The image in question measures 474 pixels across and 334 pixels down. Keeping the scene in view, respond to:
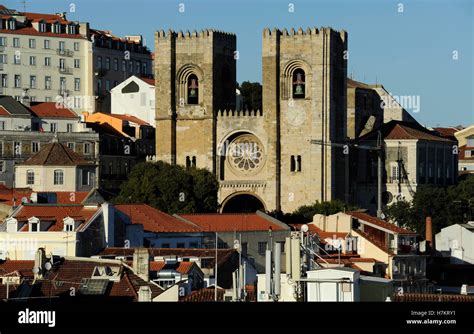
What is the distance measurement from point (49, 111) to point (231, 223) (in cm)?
4423

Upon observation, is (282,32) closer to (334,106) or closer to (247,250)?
(334,106)

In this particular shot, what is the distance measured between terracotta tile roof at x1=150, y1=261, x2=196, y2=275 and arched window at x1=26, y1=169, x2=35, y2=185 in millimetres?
48211

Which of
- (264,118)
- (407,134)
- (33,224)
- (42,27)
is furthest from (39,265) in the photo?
(42,27)

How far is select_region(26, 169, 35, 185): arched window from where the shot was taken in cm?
9962

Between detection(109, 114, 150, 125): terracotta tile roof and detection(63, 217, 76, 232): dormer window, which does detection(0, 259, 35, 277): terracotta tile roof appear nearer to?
detection(63, 217, 76, 232): dormer window

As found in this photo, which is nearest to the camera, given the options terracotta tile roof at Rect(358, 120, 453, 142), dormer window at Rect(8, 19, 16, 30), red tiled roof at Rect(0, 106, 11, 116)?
red tiled roof at Rect(0, 106, 11, 116)

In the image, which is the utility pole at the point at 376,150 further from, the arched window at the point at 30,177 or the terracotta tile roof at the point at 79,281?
the terracotta tile roof at the point at 79,281

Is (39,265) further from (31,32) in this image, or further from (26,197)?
(31,32)

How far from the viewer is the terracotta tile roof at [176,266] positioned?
49.4m

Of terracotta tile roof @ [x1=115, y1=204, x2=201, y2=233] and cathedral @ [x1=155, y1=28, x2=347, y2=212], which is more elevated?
cathedral @ [x1=155, y1=28, x2=347, y2=212]

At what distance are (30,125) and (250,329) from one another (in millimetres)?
109530

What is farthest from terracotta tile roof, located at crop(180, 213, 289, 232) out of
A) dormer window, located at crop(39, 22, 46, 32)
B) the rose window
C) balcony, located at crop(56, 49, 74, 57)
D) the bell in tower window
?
dormer window, located at crop(39, 22, 46, 32)

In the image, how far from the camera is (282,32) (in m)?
114

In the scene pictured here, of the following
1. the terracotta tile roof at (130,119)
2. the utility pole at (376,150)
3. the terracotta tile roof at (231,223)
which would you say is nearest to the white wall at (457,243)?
the terracotta tile roof at (231,223)
